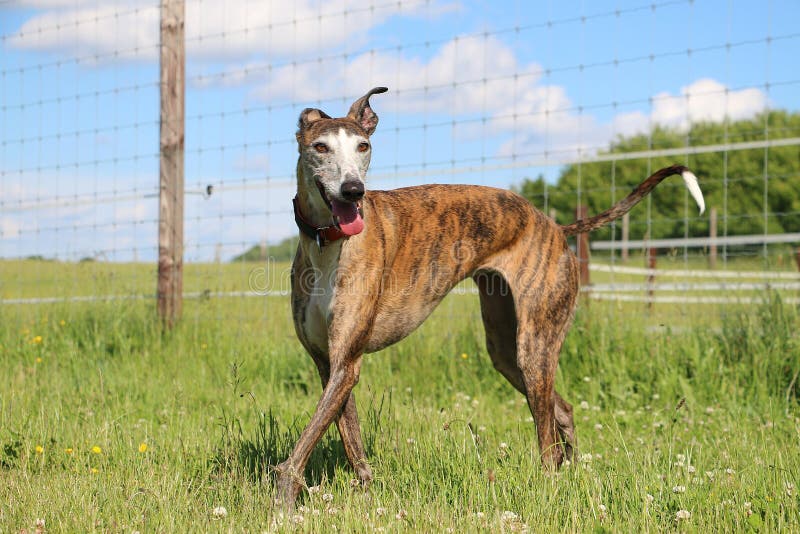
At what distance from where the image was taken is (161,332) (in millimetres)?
7336

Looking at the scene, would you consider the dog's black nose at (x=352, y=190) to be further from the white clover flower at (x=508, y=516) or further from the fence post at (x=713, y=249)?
the fence post at (x=713, y=249)

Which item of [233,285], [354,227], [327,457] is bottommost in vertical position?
[327,457]

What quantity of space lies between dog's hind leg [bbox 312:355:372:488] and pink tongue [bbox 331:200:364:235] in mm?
632

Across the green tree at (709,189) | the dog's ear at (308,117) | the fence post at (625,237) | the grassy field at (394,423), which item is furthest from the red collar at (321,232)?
the green tree at (709,189)

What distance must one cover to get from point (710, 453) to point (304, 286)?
2225 millimetres

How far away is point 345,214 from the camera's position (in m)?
3.52

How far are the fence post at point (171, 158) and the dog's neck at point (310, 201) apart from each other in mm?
4276

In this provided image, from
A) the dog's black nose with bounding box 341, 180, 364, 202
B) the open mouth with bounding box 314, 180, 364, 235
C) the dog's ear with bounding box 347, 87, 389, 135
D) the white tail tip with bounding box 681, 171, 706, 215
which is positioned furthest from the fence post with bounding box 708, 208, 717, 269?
the dog's black nose with bounding box 341, 180, 364, 202

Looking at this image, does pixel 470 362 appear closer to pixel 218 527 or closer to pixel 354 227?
pixel 354 227

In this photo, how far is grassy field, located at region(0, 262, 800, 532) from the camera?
3.19 m

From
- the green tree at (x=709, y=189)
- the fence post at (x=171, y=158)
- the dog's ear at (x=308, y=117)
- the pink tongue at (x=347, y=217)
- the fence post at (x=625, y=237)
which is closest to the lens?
the pink tongue at (x=347, y=217)

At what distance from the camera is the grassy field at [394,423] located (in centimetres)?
319

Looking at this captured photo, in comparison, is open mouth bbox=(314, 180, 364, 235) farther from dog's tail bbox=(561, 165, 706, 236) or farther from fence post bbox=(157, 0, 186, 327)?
fence post bbox=(157, 0, 186, 327)

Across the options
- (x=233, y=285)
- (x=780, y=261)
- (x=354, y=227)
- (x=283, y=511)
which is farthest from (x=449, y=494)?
(x=233, y=285)
